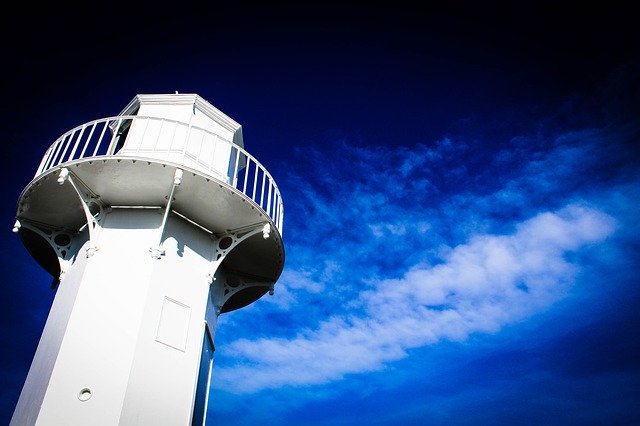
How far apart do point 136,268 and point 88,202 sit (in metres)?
2.44

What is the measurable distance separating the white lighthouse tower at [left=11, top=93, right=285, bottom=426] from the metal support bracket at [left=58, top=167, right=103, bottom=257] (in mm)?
33

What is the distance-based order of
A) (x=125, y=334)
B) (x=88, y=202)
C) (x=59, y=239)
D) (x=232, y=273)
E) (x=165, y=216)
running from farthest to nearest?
(x=232, y=273) < (x=59, y=239) < (x=88, y=202) < (x=165, y=216) < (x=125, y=334)

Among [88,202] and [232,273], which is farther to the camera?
[232,273]

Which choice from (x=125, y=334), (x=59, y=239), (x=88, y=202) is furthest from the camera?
(x=59, y=239)

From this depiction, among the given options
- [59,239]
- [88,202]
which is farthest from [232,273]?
[59,239]

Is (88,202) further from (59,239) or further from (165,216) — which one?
(59,239)

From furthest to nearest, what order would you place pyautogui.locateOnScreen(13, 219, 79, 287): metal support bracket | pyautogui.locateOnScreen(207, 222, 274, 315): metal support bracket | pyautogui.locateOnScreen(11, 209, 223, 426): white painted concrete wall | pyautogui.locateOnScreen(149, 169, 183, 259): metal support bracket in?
pyautogui.locateOnScreen(13, 219, 79, 287): metal support bracket < pyautogui.locateOnScreen(207, 222, 274, 315): metal support bracket < pyautogui.locateOnScreen(149, 169, 183, 259): metal support bracket < pyautogui.locateOnScreen(11, 209, 223, 426): white painted concrete wall

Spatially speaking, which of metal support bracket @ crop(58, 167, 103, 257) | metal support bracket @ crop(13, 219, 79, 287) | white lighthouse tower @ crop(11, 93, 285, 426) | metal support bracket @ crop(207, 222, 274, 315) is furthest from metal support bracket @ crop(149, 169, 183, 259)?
metal support bracket @ crop(13, 219, 79, 287)

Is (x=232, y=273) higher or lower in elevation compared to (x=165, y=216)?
higher

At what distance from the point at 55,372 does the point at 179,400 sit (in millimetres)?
2842

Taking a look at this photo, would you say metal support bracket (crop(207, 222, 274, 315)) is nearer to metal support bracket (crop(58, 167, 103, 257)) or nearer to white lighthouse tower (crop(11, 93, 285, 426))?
white lighthouse tower (crop(11, 93, 285, 426))

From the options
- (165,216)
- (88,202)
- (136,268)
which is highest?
(88,202)

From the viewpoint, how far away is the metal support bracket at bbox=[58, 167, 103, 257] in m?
10.8

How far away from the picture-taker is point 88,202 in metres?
11.6
